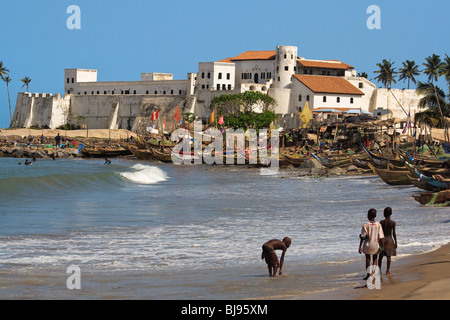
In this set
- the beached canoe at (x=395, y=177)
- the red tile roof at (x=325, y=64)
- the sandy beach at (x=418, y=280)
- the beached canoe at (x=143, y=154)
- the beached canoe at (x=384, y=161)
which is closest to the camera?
the sandy beach at (x=418, y=280)

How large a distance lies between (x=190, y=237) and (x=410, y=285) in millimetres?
7327

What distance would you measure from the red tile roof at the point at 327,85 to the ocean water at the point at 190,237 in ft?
152

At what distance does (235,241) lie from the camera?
16.1 meters

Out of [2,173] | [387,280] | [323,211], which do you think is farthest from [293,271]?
[2,173]

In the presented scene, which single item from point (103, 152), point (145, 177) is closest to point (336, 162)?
point (145, 177)

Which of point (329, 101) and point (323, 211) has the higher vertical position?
point (329, 101)

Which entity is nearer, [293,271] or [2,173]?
[293,271]

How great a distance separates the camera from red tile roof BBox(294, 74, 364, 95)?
77750 millimetres

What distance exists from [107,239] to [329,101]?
63590 mm

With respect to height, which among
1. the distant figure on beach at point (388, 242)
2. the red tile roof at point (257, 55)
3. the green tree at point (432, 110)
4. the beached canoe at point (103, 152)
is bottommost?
the distant figure on beach at point (388, 242)

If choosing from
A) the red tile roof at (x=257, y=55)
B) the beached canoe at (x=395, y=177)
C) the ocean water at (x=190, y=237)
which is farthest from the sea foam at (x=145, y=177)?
the red tile roof at (x=257, y=55)

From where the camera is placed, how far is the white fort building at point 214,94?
7894 centimetres

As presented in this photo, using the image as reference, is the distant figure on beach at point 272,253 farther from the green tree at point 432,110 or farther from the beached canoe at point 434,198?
the green tree at point 432,110
